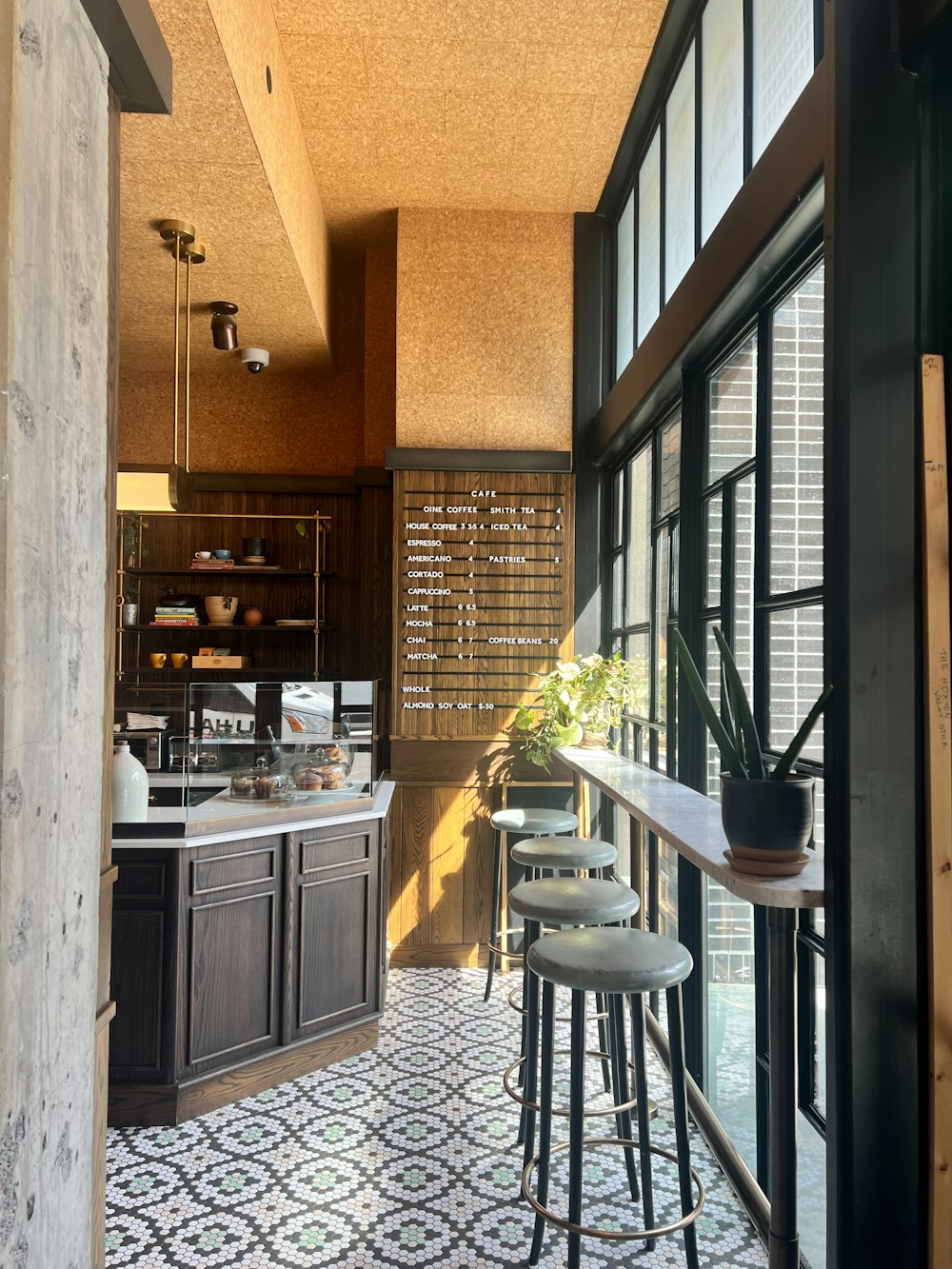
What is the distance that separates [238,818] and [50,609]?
189cm

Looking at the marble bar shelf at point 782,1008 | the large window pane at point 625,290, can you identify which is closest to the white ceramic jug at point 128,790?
the marble bar shelf at point 782,1008

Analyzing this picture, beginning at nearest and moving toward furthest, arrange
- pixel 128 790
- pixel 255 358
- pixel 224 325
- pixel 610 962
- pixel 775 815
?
1. pixel 775 815
2. pixel 610 962
3. pixel 128 790
4. pixel 224 325
5. pixel 255 358

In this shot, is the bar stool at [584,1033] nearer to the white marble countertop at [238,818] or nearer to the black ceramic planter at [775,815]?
the black ceramic planter at [775,815]

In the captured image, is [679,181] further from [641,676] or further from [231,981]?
[231,981]

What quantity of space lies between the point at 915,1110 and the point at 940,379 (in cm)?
120

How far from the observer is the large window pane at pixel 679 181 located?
3.19 metres

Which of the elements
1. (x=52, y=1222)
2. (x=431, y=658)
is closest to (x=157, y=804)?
(x=431, y=658)

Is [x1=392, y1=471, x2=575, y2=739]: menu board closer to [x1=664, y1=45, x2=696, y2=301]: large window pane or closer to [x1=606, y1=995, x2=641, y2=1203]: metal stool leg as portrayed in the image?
[x1=664, y1=45, x2=696, y2=301]: large window pane

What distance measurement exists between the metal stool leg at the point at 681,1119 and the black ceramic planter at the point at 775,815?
1.99ft

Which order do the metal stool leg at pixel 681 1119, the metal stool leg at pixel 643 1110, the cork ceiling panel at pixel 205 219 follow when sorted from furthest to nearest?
1. the cork ceiling panel at pixel 205 219
2. the metal stool leg at pixel 643 1110
3. the metal stool leg at pixel 681 1119

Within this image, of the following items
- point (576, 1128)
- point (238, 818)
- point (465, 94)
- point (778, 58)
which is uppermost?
point (465, 94)

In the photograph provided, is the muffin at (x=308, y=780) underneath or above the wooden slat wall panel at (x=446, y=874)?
above

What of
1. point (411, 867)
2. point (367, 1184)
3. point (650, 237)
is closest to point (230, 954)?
point (367, 1184)

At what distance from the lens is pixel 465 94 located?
145 inches
